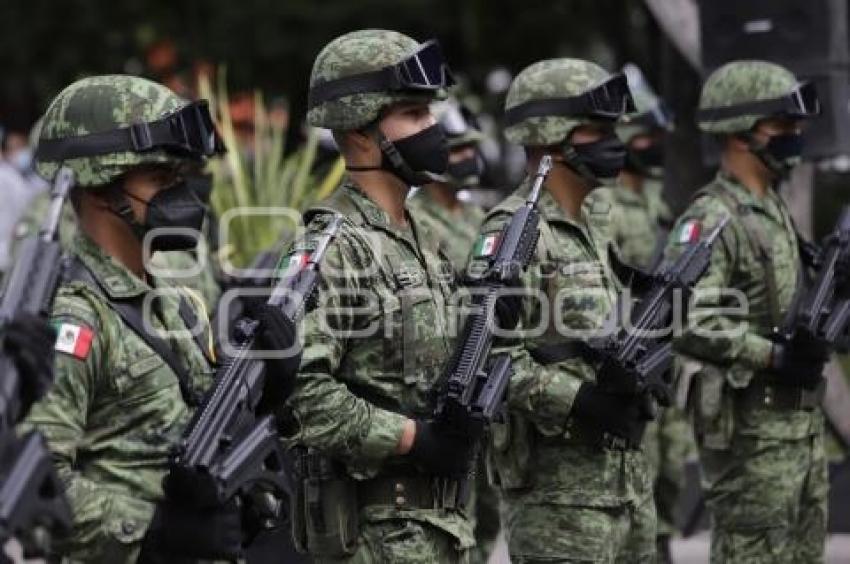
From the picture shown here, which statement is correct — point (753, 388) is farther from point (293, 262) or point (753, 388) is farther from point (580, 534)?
point (293, 262)

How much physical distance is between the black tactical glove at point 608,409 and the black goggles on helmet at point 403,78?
123 cm

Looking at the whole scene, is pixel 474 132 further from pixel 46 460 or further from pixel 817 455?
pixel 46 460

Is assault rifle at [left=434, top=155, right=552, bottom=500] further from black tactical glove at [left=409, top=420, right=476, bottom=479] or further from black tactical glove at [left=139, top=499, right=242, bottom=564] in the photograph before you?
black tactical glove at [left=139, top=499, right=242, bottom=564]

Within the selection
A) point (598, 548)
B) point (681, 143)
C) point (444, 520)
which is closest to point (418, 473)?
point (444, 520)

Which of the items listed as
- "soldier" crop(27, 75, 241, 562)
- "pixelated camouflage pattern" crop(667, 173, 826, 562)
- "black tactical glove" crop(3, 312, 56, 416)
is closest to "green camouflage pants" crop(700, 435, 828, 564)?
"pixelated camouflage pattern" crop(667, 173, 826, 562)

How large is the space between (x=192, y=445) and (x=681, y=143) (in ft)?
26.5

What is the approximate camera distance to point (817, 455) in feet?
27.3

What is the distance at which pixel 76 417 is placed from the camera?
5.04 meters

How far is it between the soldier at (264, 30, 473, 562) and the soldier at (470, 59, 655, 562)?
599mm

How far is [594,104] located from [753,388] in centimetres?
150

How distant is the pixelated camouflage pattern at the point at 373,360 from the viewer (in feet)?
18.9

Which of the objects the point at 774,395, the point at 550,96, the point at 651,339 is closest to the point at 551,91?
the point at 550,96

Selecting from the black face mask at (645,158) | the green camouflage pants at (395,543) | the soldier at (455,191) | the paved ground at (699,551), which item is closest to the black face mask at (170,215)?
the green camouflage pants at (395,543)

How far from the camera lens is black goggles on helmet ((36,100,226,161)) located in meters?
5.43
